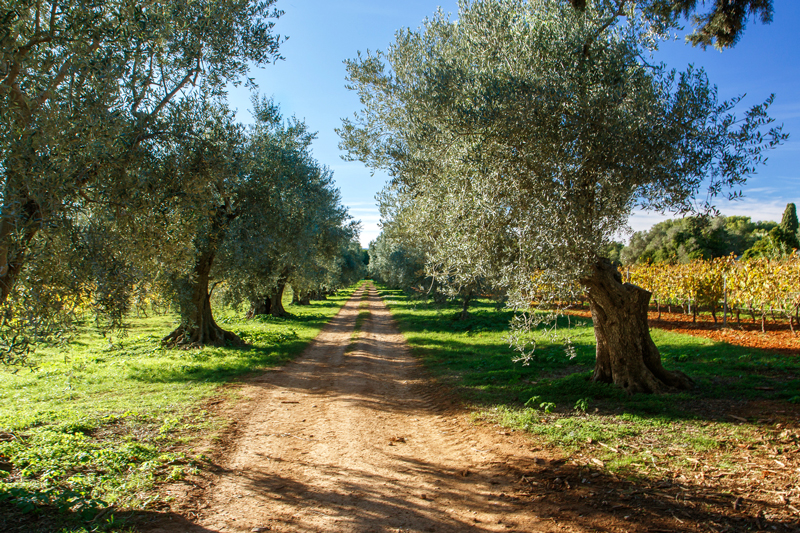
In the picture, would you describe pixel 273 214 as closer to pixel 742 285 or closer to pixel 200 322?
pixel 200 322

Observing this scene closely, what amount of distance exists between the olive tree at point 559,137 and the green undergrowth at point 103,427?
20.0 ft

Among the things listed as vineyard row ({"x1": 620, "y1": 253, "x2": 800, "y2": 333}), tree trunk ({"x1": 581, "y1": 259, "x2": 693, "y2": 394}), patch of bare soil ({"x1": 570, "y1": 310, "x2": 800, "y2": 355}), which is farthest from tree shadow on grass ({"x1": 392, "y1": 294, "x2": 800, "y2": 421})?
vineyard row ({"x1": 620, "y1": 253, "x2": 800, "y2": 333})

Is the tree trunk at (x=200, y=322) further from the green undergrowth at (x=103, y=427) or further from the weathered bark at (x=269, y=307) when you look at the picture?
the weathered bark at (x=269, y=307)

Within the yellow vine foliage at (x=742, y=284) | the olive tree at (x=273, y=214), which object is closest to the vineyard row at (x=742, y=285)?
the yellow vine foliage at (x=742, y=284)

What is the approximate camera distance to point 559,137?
714 cm

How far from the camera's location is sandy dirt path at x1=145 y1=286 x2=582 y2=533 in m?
4.66

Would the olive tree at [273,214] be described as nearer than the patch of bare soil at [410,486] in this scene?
No

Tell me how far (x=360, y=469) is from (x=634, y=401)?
555 centimetres

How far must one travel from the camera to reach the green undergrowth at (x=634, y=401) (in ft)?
20.5

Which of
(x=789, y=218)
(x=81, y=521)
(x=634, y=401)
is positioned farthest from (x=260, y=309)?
(x=789, y=218)

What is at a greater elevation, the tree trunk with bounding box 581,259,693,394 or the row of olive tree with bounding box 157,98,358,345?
the row of olive tree with bounding box 157,98,358,345

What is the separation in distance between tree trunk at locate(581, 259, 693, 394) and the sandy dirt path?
346 cm

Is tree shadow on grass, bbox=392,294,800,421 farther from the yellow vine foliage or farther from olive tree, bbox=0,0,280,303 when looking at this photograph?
olive tree, bbox=0,0,280,303

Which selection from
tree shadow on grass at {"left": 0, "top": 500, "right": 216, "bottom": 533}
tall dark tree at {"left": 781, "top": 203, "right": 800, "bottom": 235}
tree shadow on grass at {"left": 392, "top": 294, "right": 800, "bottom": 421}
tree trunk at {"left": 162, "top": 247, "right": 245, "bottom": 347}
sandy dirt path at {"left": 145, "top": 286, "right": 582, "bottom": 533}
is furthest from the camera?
tall dark tree at {"left": 781, "top": 203, "right": 800, "bottom": 235}
